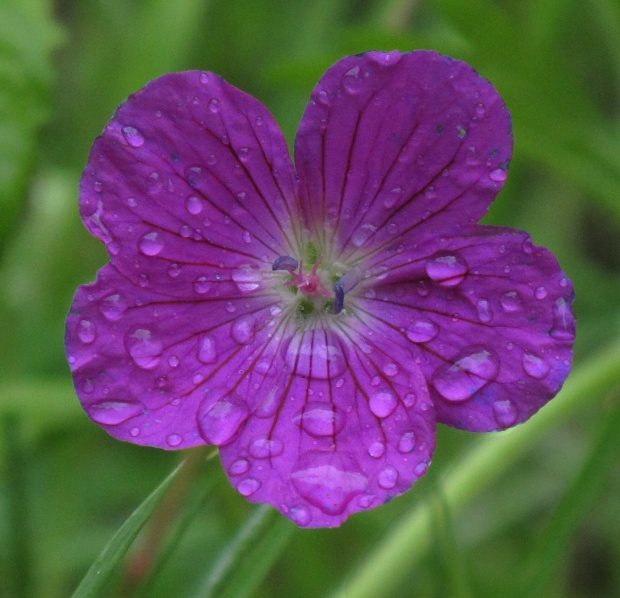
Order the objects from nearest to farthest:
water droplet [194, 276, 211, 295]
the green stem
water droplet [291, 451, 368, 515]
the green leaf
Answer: the green leaf, water droplet [291, 451, 368, 515], water droplet [194, 276, 211, 295], the green stem

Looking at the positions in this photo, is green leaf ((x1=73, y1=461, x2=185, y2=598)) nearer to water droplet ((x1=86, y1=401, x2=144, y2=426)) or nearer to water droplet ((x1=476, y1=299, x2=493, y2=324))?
water droplet ((x1=86, y1=401, x2=144, y2=426))

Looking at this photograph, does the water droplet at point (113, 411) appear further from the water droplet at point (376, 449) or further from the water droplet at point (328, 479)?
the water droplet at point (376, 449)

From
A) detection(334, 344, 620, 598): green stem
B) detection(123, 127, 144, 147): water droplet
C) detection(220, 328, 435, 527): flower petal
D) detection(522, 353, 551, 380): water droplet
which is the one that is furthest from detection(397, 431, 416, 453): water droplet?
detection(123, 127, 144, 147): water droplet

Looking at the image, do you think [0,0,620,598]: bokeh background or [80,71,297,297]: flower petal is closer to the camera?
[80,71,297,297]: flower petal

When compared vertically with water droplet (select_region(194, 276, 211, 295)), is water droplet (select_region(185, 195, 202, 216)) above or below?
above

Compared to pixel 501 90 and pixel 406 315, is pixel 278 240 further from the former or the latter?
pixel 501 90

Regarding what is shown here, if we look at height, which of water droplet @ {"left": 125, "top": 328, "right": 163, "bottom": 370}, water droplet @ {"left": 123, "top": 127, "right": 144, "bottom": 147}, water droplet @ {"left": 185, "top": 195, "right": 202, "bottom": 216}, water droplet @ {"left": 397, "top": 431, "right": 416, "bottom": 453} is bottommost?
water droplet @ {"left": 397, "top": 431, "right": 416, "bottom": 453}

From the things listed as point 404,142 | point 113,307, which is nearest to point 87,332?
point 113,307
